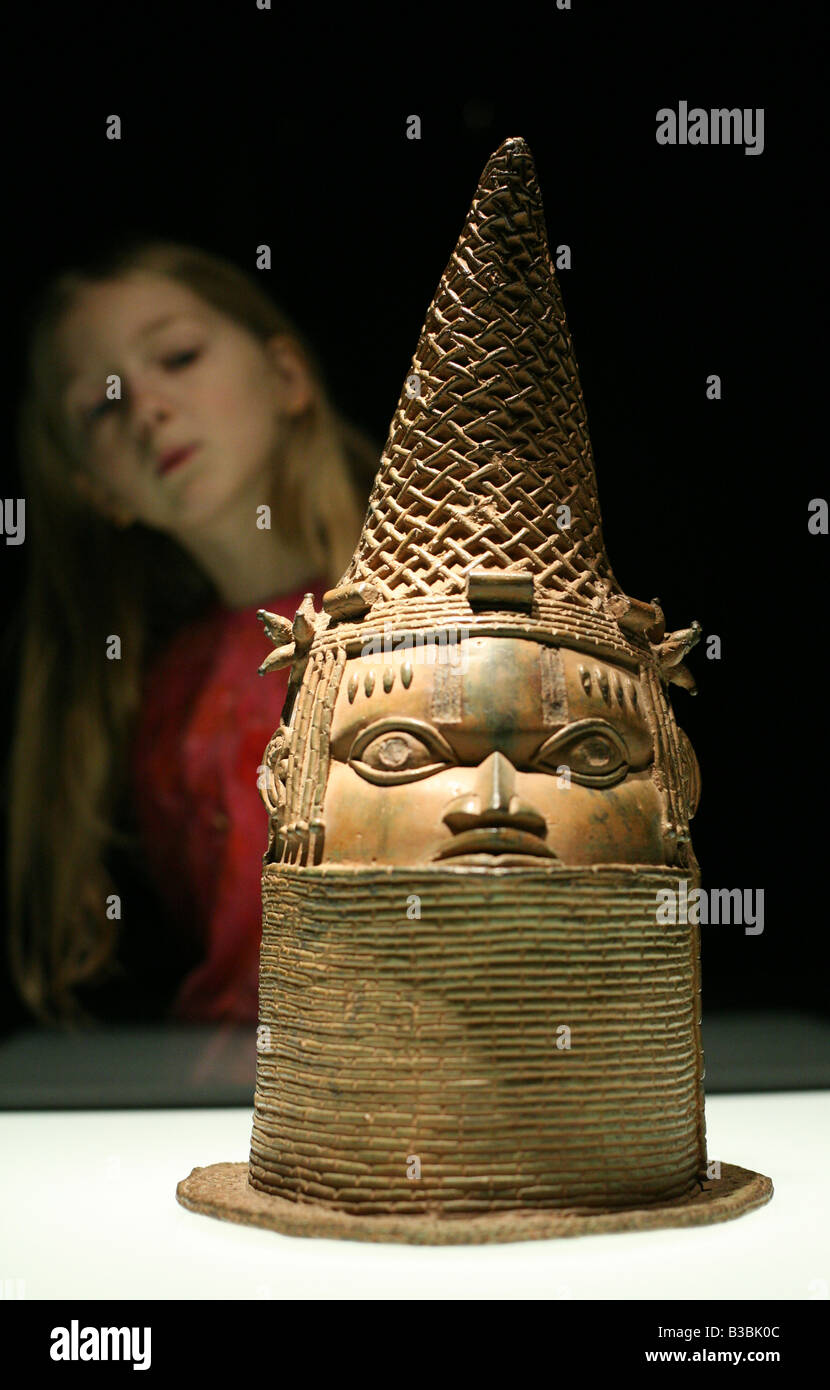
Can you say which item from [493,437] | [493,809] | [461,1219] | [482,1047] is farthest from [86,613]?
[461,1219]

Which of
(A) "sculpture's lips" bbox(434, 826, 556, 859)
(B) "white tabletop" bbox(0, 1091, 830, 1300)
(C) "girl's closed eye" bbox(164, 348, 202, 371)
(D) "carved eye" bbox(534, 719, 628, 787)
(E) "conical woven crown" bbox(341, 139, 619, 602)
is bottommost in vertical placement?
(B) "white tabletop" bbox(0, 1091, 830, 1300)

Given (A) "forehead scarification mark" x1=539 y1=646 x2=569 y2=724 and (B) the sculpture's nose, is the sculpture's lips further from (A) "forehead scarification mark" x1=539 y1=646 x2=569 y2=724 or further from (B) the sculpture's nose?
(A) "forehead scarification mark" x1=539 y1=646 x2=569 y2=724

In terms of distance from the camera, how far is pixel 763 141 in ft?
21.0

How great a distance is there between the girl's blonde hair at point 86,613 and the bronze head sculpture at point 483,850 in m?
2.21

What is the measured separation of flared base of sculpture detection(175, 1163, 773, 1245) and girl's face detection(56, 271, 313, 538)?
12.3ft

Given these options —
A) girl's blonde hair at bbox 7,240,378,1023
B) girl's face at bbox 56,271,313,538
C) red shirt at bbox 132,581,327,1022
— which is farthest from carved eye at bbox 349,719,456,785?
girl's face at bbox 56,271,313,538

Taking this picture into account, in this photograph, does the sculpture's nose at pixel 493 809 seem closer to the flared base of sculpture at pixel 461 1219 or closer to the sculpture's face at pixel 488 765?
the sculpture's face at pixel 488 765

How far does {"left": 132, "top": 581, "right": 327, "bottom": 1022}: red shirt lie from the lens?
658cm

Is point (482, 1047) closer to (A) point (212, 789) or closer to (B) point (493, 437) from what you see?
(B) point (493, 437)

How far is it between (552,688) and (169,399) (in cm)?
345

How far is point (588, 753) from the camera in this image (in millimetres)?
3969

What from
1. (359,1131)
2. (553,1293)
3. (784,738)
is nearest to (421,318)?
(784,738)

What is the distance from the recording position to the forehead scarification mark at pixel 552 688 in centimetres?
391

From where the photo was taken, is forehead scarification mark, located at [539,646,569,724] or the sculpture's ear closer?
forehead scarification mark, located at [539,646,569,724]
